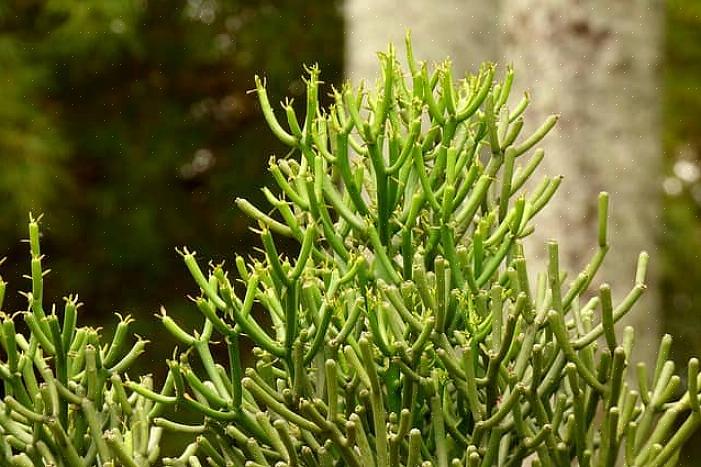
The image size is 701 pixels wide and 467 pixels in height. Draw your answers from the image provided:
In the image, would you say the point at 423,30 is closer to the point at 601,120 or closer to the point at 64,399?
the point at 601,120

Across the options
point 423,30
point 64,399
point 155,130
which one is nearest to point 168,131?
point 155,130

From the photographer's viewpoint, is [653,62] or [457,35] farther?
[457,35]

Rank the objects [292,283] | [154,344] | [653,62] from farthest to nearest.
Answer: [154,344] → [653,62] → [292,283]

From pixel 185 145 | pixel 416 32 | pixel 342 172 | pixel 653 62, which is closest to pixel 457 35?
pixel 416 32

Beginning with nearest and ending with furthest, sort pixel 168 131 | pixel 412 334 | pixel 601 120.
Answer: pixel 412 334 < pixel 601 120 < pixel 168 131

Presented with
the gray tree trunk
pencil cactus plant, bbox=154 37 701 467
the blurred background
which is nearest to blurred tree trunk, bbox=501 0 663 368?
the gray tree trunk

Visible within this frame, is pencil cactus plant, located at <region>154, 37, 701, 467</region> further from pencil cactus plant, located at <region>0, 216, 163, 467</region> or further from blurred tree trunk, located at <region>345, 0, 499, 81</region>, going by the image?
blurred tree trunk, located at <region>345, 0, 499, 81</region>

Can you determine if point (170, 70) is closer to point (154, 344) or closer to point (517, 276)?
point (154, 344)

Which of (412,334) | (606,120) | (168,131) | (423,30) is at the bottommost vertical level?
(412,334)
